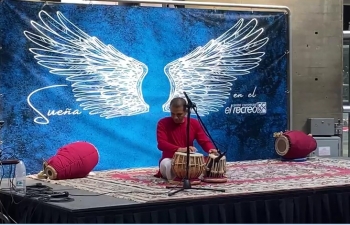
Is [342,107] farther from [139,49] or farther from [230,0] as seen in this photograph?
[139,49]

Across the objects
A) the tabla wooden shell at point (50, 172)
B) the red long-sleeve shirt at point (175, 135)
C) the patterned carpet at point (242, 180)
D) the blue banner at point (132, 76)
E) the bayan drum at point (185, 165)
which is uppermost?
the blue banner at point (132, 76)

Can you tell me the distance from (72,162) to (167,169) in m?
0.99

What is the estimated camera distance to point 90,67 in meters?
7.91

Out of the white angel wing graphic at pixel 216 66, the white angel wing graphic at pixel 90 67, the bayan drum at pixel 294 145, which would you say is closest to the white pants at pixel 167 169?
the white angel wing graphic at pixel 90 67

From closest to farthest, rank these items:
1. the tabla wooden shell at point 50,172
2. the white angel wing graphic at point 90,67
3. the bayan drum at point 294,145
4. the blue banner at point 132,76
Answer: the tabla wooden shell at point 50,172 < the blue banner at point 132,76 < the white angel wing graphic at point 90,67 < the bayan drum at point 294,145

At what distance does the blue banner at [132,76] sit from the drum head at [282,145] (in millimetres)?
421

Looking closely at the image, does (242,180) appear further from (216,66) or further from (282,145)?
(216,66)

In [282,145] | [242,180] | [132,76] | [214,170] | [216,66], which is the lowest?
[242,180]

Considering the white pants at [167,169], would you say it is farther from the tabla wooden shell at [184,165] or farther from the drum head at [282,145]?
the drum head at [282,145]

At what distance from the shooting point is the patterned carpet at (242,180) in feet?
19.0

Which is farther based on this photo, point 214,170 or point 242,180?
point 242,180

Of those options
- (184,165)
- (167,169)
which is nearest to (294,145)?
(167,169)

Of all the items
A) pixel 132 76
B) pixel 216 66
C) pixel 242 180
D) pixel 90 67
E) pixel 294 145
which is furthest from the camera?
pixel 216 66

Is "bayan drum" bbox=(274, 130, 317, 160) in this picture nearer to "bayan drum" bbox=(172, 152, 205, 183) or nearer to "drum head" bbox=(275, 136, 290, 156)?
"drum head" bbox=(275, 136, 290, 156)
